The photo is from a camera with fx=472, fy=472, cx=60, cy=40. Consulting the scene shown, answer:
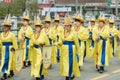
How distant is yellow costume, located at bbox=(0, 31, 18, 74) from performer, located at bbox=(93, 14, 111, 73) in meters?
2.88

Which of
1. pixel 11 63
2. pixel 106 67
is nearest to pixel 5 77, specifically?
pixel 11 63

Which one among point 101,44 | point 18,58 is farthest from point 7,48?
point 101,44

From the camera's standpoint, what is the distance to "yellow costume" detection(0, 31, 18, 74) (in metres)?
12.9

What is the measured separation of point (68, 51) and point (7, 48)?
5.84 feet

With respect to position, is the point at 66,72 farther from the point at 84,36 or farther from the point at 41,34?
the point at 84,36

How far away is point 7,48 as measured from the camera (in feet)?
42.8

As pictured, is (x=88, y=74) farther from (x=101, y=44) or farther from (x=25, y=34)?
(x=25, y=34)

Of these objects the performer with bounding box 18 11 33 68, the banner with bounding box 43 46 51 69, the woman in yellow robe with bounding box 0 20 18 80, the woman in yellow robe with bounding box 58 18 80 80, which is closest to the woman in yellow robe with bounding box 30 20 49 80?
the banner with bounding box 43 46 51 69

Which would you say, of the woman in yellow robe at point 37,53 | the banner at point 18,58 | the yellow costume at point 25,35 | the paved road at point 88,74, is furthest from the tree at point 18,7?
the woman in yellow robe at point 37,53

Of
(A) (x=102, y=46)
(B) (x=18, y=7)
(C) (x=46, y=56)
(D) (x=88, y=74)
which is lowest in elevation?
(B) (x=18, y=7)

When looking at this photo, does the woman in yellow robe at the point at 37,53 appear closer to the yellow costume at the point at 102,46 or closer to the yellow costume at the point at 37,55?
the yellow costume at the point at 37,55

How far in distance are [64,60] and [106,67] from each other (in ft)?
12.8

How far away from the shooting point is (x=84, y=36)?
1469 cm

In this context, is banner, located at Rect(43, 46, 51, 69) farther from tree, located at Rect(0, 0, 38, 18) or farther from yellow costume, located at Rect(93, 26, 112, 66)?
tree, located at Rect(0, 0, 38, 18)
